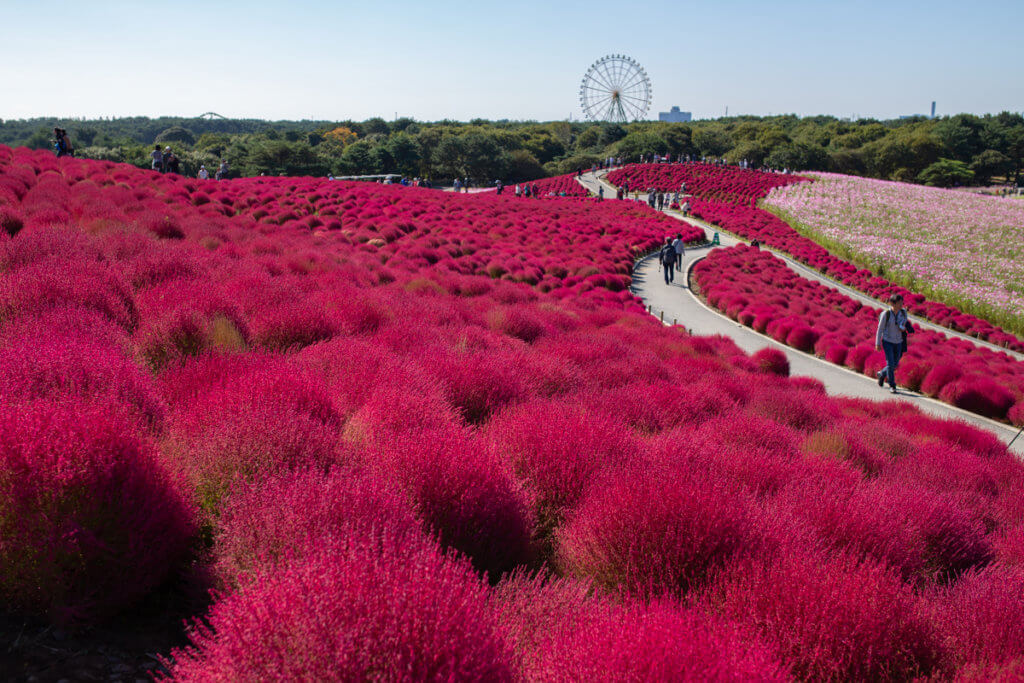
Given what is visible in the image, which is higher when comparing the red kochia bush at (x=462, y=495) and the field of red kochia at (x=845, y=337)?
the red kochia bush at (x=462, y=495)

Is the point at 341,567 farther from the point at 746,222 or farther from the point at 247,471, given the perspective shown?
the point at 746,222

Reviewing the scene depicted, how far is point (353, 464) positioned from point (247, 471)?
50 centimetres

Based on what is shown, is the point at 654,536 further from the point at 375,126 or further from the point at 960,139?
the point at 375,126

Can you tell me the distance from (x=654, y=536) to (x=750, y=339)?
49.5ft

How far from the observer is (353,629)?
1.60 metres

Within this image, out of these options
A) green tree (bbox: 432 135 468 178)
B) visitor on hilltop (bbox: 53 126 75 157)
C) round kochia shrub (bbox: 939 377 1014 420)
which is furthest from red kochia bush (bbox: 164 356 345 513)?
green tree (bbox: 432 135 468 178)

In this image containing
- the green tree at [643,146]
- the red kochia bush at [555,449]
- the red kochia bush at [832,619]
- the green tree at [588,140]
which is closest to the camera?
the red kochia bush at [832,619]

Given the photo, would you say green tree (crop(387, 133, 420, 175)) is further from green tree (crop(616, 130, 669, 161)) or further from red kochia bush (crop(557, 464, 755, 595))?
red kochia bush (crop(557, 464, 755, 595))

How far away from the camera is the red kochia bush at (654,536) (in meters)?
2.86

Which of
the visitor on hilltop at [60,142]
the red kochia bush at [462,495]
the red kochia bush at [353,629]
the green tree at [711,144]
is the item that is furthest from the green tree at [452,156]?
the red kochia bush at [353,629]

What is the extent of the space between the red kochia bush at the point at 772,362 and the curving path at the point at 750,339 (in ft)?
3.15

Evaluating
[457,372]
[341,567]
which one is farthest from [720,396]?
[341,567]

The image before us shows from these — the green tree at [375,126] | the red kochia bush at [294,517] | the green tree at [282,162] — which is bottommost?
the red kochia bush at [294,517]

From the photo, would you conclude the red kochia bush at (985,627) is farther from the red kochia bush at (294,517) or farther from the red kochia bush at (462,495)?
the red kochia bush at (294,517)
